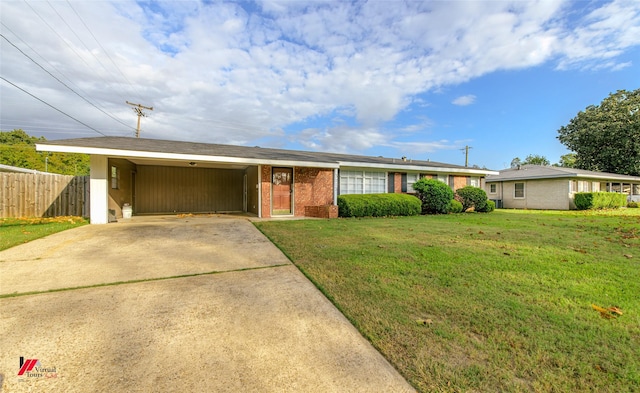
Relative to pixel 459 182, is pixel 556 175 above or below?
above

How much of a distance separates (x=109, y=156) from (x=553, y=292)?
12.0 metres

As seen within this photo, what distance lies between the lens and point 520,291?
3.22m

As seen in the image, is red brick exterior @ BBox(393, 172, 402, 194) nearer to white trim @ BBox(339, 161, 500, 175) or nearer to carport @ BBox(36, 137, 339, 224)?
white trim @ BBox(339, 161, 500, 175)

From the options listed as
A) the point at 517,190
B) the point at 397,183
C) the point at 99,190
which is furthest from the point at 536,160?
the point at 99,190

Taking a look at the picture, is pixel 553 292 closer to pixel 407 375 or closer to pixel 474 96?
pixel 407 375

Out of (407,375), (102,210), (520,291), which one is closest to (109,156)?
(102,210)

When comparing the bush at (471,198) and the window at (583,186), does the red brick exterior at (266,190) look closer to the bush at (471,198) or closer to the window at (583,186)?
the bush at (471,198)

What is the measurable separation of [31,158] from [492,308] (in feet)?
150

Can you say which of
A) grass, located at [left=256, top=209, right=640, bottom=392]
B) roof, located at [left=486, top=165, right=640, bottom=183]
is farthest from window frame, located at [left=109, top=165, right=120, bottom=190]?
roof, located at [left=486, top=165, right=640, bottom=183]

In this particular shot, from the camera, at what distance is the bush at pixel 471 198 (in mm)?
15180

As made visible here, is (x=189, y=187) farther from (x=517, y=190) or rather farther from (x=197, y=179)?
(x=517, y=190)

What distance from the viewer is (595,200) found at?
57.5ft

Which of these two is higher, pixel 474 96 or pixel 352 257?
pixel 474 96

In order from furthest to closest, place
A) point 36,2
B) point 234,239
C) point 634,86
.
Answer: point 634,86, point 36,2, point 234,239
